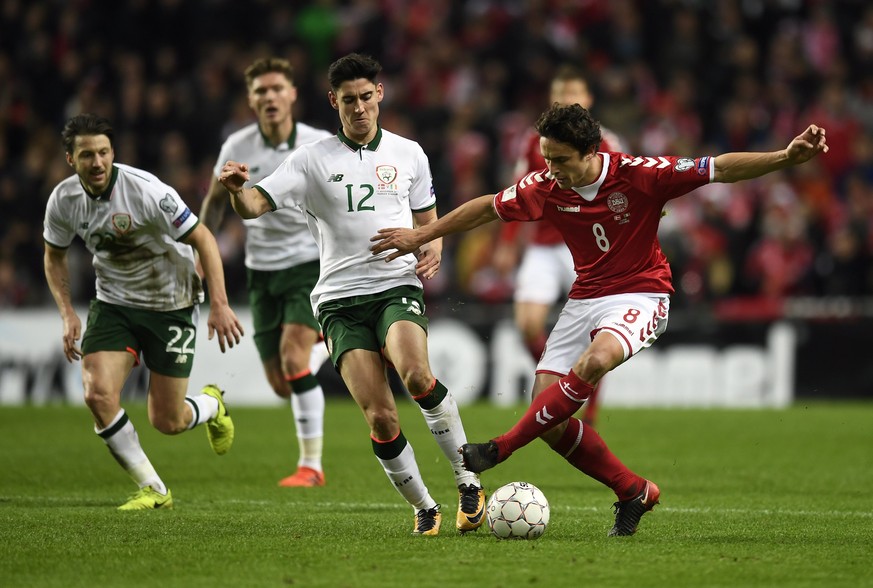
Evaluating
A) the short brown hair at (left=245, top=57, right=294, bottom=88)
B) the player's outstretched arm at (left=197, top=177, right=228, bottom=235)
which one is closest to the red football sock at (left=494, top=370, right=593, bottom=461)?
the player's outstretched arm at (left=197, top=177, right=228, bottom=235)

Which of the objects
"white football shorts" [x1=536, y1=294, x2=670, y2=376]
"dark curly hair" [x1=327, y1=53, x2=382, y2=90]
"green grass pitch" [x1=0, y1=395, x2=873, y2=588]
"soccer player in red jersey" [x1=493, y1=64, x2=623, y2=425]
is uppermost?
"dark curly hair" [x1=327, y1=53, x2=382, y2=90]

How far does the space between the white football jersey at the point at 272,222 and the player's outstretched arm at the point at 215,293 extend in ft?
5.63

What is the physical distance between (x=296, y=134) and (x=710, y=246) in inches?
320

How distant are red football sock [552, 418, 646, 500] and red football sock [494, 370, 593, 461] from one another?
42 centimetres

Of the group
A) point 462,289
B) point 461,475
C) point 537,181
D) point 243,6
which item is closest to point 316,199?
point 537,181

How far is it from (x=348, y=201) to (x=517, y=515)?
74.4 inches

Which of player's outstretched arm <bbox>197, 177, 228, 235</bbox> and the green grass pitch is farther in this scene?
player's outstretched arm <bbox>197, 177, 228, 235</bbox>

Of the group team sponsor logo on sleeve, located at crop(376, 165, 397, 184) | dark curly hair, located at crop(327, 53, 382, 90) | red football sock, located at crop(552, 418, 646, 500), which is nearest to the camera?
red football sock, located at crop(552, 418, 646, 500)

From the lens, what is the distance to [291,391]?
10.2m

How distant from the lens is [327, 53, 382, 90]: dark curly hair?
7.26 m

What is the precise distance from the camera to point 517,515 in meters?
6.91

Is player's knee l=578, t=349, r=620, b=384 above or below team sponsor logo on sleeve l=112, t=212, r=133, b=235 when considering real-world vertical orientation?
below

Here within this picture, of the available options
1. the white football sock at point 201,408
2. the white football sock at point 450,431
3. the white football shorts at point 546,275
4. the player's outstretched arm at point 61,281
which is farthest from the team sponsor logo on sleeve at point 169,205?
the white football shorts at point 546,275

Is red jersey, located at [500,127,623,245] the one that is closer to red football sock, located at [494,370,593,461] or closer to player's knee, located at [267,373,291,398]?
player's knee, located at [267,373,291,398]
